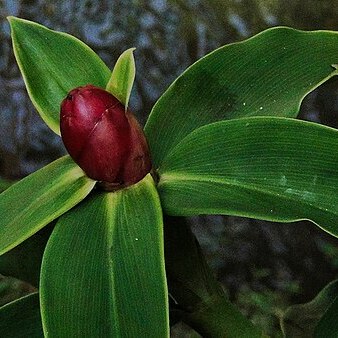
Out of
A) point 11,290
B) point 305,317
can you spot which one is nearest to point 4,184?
point 11,290

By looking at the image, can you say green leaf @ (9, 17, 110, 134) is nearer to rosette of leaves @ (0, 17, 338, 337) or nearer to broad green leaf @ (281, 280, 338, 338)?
rosette of leaves @ (0, 17, 338, 337)

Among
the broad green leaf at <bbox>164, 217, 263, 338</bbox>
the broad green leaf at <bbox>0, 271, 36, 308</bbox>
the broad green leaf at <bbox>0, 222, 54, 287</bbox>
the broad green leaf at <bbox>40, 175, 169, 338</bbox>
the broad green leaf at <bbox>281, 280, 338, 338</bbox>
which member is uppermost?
the broad green leaf at <bbox>40, 175, 169, 338</bbox>

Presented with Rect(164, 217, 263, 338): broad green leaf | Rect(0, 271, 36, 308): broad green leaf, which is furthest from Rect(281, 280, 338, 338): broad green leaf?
Rect(0, 271, 36, 308): broad green leaf

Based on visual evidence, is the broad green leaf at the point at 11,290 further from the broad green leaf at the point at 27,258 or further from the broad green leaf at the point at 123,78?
the broad green leaf at the point at 123,78

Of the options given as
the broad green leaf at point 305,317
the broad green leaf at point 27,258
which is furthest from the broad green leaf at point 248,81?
the broad green leaf at point 305,317

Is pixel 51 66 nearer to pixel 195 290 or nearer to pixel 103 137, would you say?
pixel 103 137

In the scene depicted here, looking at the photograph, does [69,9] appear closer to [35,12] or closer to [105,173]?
[35,12]
